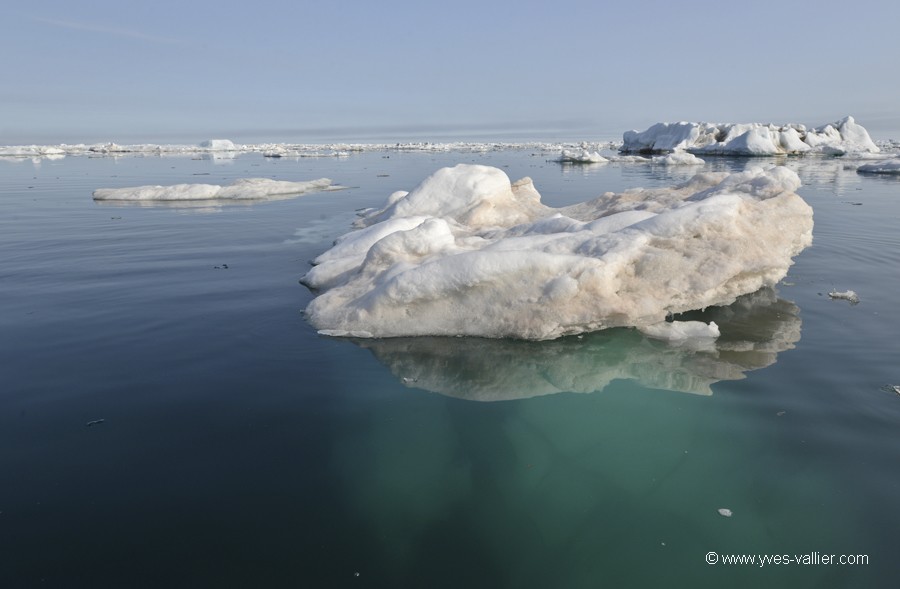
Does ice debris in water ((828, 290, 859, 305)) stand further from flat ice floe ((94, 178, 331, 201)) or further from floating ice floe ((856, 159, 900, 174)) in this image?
floating ice floe ((856, 159, 900, 174))

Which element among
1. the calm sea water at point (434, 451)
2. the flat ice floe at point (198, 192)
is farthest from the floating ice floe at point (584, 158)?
the calm sea water at point (434, 451)

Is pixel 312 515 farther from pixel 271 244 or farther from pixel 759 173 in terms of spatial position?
pixel 271 244

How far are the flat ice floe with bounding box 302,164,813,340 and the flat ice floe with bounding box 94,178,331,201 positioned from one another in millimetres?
17210

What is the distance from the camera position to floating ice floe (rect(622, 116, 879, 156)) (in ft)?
196

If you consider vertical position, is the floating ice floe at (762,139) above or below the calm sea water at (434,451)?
above

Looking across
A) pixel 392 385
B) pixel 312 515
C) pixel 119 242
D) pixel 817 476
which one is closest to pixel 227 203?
pixel 119 242

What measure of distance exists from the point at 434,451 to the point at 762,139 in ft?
222

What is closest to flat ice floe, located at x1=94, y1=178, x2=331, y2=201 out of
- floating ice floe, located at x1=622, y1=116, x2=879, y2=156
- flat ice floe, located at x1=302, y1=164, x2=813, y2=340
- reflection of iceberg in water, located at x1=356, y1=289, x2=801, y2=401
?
flat ice floe, located at x1=302, y1=164, x2=813, y2=340

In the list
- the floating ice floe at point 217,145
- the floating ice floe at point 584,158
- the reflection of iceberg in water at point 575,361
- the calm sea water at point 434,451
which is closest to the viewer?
the calm sea water at point 434,451

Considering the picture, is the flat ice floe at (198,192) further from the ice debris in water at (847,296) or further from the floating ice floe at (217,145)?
the floating ice floe at (217,145)

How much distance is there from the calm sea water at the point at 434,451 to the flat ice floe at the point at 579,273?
350mm

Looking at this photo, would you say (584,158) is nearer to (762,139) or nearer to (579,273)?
(762,139)

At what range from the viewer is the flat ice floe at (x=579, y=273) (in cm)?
685

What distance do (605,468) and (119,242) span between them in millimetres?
13666
